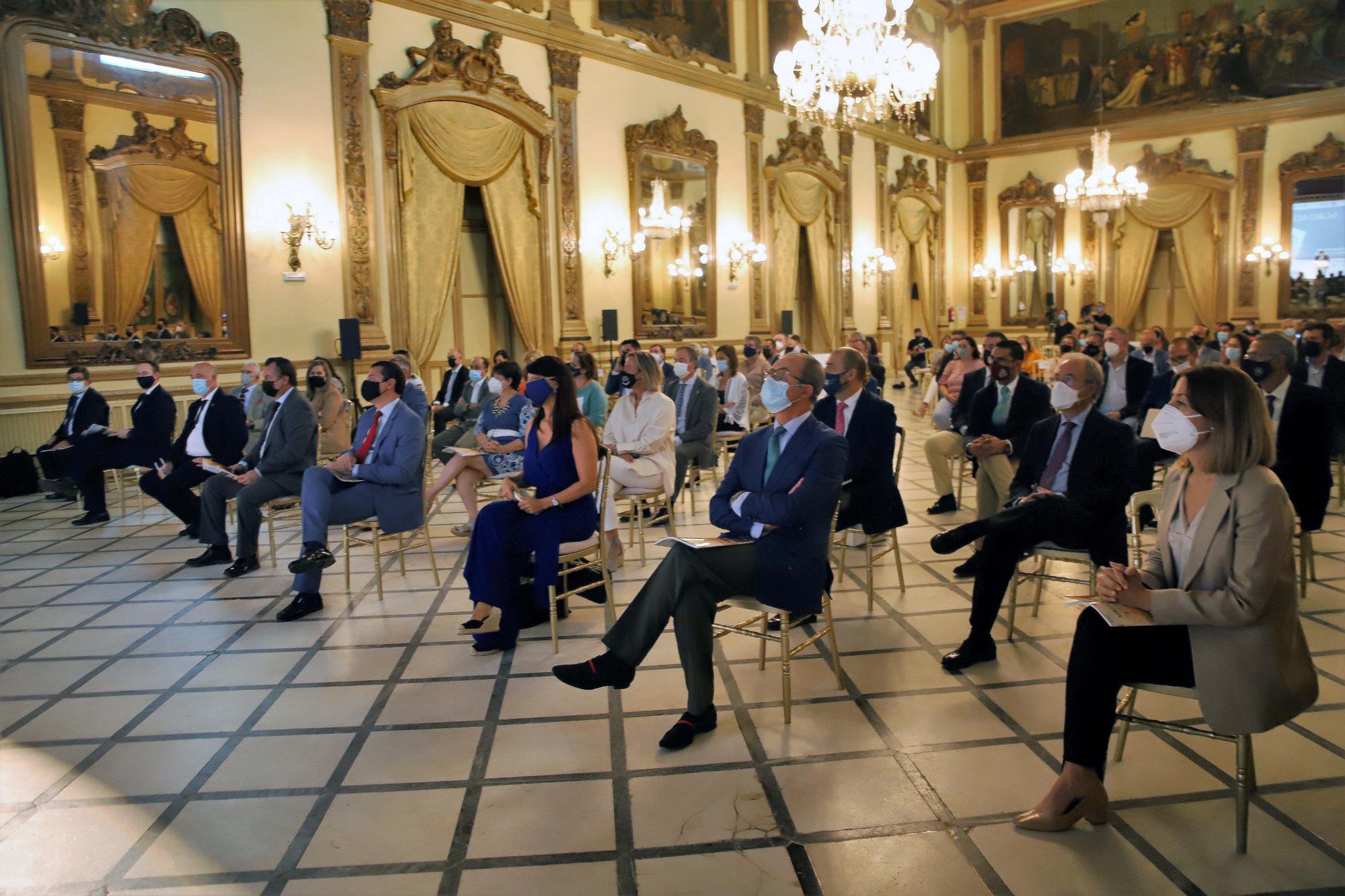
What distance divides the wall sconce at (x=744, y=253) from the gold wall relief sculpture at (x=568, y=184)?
3477mm

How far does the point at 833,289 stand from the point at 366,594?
14.7 m

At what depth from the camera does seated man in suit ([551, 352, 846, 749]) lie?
335 cm

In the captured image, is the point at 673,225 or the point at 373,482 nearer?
the point at 373,482

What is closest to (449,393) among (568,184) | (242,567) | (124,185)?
(124,185)

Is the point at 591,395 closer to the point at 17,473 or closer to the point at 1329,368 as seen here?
the point at 1329,368

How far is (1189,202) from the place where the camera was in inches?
779

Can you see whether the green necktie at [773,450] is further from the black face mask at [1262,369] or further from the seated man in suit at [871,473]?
the black face mask at [1262,369]

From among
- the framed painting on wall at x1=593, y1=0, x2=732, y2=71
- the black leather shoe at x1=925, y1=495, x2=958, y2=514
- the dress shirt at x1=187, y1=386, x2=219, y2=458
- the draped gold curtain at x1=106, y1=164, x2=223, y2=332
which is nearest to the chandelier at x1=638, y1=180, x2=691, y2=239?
the framed painting on wall at x1=593, y1=0, x2=732, y2=71

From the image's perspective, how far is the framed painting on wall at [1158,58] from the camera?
18.4 metres

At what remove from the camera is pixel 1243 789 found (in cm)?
255

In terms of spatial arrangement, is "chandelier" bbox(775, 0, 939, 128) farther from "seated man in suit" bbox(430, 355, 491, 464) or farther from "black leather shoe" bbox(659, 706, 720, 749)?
"black leather shoe" bbox(659, 706, 720, 749)

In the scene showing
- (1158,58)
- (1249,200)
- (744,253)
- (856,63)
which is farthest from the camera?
(1158,58)

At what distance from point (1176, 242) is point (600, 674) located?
2104cm

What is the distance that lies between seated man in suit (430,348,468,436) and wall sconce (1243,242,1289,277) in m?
17.0
